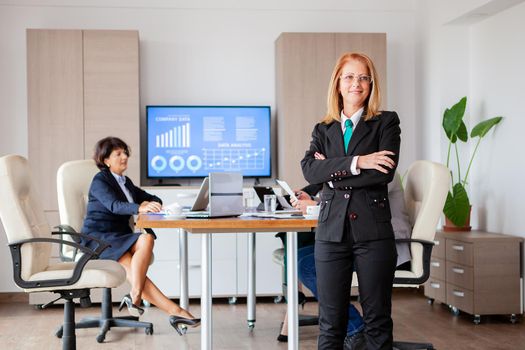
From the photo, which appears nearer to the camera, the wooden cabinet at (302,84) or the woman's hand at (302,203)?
the woman's hand at (302,203)

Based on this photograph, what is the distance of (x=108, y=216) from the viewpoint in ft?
17.7

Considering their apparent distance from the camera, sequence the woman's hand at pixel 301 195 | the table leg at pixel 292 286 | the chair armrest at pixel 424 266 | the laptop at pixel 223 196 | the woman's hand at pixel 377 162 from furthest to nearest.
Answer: the woman's hand at pixel 301 195 < the chair armrest at pixel 424 266 < the laptop at pixel 223 196 < the table leg at pixel 292 286 < the woman's hand at pixel 377 162

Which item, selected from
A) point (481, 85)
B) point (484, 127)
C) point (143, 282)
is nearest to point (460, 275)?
point (484, 127)

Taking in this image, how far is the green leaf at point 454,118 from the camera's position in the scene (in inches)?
255

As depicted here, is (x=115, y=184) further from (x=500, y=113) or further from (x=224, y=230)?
(x=500, y=113)

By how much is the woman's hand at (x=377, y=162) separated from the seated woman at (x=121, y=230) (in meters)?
2.34

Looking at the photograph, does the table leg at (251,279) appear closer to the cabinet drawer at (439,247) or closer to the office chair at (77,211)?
the office chair at (77,211)

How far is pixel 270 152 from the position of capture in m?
7.16

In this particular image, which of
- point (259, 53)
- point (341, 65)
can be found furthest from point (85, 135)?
point (341, 65)

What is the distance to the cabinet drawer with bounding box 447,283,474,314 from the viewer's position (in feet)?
19.1

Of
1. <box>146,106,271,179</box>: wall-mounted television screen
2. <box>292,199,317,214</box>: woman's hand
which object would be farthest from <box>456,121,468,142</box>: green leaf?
<box>292,199,317,214</box>: woman's hand

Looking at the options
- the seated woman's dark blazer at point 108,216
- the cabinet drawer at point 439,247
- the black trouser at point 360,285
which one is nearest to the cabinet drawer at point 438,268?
the cabinet drawer at point 439,247

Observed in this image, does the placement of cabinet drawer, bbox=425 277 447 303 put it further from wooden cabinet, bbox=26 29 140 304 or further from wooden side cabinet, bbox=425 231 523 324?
wooden cabinet, bbox=26 29 140 304

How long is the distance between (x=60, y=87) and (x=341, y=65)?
4.16 metres
